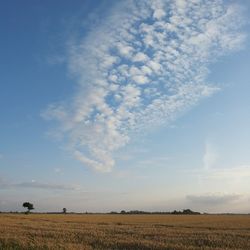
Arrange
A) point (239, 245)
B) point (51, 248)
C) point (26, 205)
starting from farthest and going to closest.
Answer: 1. point (26, 205)
2. point (239, 245)
3. point (51, 248)

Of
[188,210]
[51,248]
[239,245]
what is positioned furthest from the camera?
[188,210]

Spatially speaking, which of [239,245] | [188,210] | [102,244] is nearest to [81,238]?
[102,244]

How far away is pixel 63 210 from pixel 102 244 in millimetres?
151449

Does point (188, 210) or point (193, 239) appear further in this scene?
point (188, 210)

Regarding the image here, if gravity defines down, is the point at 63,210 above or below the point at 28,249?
above

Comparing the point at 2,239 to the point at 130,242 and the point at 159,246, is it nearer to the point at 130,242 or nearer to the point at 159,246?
the point at 130,242

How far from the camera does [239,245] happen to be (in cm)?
2136

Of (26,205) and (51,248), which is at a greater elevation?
(26,205)

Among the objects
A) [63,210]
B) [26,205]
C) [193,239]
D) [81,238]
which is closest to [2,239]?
[81,238]

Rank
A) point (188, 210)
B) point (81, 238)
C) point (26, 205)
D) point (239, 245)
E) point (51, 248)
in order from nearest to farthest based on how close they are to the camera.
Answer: point (51, 248) → point (239, 245) → point (81, 238) → point (26, 205) → point (188, 210)

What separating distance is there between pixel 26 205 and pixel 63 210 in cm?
2905

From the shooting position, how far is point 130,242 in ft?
71.8

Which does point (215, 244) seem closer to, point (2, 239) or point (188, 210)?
point (2, 239)

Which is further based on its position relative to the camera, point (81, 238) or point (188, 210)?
point (188, 210)
